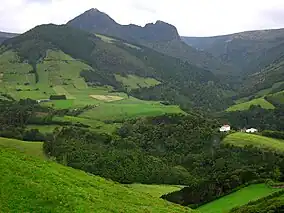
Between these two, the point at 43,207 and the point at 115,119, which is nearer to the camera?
the point at 43,207

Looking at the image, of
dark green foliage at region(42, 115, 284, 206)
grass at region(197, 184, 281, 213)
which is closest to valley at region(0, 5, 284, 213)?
grass at region(197, 184, 281, 213)

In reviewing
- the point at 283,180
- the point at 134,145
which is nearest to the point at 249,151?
the point at 134,145

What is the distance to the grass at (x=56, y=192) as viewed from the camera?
25.3 metres

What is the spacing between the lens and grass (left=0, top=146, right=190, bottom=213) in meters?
25.3

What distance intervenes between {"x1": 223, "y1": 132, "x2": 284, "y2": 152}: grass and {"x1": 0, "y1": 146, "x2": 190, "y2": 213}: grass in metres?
103

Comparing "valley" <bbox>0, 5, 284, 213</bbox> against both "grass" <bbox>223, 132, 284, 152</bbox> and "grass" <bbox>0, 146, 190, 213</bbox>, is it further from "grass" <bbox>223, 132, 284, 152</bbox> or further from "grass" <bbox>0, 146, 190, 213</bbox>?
"grass" <bbox>223, 132, 284, 152</bbox>

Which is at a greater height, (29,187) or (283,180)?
(29,187)

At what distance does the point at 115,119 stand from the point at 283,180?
12413cm

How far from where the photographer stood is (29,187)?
2680cm

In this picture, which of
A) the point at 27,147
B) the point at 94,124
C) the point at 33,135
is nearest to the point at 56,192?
the point at 27,147

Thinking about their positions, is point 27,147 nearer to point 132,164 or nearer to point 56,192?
point 132,164

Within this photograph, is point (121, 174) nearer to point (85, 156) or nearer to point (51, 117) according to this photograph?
point (85, 156)

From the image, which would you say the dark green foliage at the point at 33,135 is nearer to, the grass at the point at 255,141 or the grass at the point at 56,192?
the grass at the point at 255,141

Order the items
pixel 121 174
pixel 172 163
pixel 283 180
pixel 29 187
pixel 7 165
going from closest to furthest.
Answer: pixel 29 187 → pixel 7 165 → pixel 283 180 → pixel 121 174 → pixel 172 163
